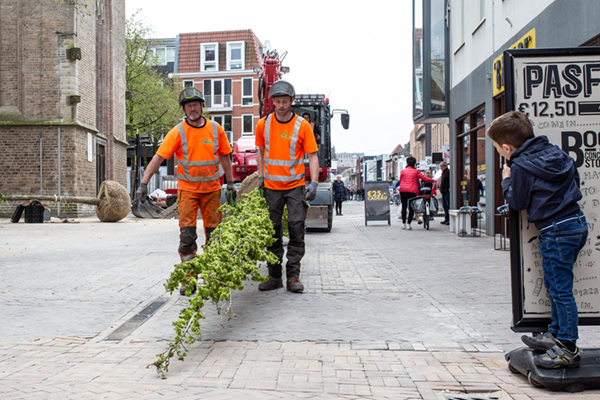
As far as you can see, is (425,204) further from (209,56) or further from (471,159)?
(209,56)

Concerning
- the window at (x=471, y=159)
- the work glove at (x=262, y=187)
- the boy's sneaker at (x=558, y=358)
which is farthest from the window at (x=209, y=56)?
the boy's sneaker at (x=558, y=358)

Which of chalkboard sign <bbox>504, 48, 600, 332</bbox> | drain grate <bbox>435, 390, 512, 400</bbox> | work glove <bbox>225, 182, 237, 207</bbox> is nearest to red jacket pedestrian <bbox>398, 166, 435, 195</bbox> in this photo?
work glove <bbox>225, 182, 237, 207</bbox>

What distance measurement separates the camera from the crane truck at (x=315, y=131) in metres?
14.8

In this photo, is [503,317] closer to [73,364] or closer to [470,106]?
[73,364]

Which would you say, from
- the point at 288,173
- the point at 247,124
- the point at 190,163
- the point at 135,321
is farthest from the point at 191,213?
the point at 247,124

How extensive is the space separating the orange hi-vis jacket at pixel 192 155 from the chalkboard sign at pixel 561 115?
3.33m

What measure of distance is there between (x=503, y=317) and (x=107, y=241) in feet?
31.2

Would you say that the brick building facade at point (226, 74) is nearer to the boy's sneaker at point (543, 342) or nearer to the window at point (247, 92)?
the window at point (247, 92)

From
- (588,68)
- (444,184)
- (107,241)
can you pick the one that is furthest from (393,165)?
(588,68)

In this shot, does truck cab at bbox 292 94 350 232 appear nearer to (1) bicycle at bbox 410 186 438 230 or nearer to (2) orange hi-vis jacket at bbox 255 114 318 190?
(1) bicycle at bbox 410 186 438 230

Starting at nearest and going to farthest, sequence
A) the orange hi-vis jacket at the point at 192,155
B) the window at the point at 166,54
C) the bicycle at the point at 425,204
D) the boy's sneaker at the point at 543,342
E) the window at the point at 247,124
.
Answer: the boy's sneaker at the point at 543,342
the orange hi-vis jacket at the point at 192,155
the bicycle at the point at 425,204
the window at the point at 247,124
the window at the point at 166,54

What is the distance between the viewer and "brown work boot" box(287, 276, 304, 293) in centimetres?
610

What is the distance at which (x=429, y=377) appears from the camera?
3.38m

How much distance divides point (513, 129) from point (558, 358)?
1.26m
